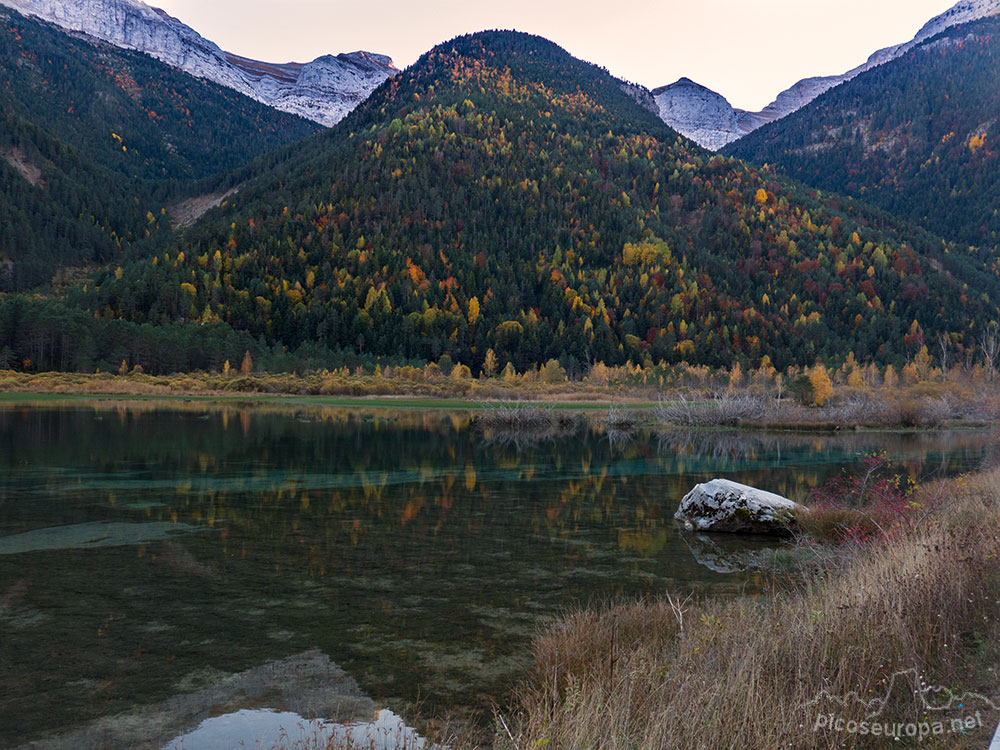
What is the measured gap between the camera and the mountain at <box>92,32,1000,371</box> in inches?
4850

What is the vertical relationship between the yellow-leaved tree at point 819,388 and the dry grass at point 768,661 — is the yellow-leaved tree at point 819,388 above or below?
below

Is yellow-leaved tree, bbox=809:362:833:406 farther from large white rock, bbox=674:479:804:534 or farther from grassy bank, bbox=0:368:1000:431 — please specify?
large white rock, bbox=674:479:804:534

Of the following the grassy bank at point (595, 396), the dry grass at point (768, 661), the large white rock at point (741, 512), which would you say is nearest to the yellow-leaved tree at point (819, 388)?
the grassy bank at point (595, 396)

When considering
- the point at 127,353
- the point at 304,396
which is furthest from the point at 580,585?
the point at 127,353

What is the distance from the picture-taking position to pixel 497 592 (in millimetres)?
10711

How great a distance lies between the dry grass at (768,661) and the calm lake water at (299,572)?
1.20 metres

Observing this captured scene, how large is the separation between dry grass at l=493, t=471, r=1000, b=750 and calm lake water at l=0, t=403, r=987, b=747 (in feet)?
3.93

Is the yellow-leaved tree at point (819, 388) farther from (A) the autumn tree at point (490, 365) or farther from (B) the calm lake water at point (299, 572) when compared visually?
(A) the autumn tree at point (490, 365)

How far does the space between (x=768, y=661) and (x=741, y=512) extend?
1043 centimetres

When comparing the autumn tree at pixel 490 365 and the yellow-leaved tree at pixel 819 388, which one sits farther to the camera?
the autumn tree at pixel 490 365

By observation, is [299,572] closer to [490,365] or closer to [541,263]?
[490,365]

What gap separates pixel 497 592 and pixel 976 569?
6.33m

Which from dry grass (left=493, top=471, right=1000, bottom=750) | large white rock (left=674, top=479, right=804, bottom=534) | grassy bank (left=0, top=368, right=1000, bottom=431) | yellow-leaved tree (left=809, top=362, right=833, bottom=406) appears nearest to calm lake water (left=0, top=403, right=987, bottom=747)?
large white rock (left=674, top=479, right=804, bottom=534)

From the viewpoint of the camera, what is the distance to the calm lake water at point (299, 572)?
277 inches
